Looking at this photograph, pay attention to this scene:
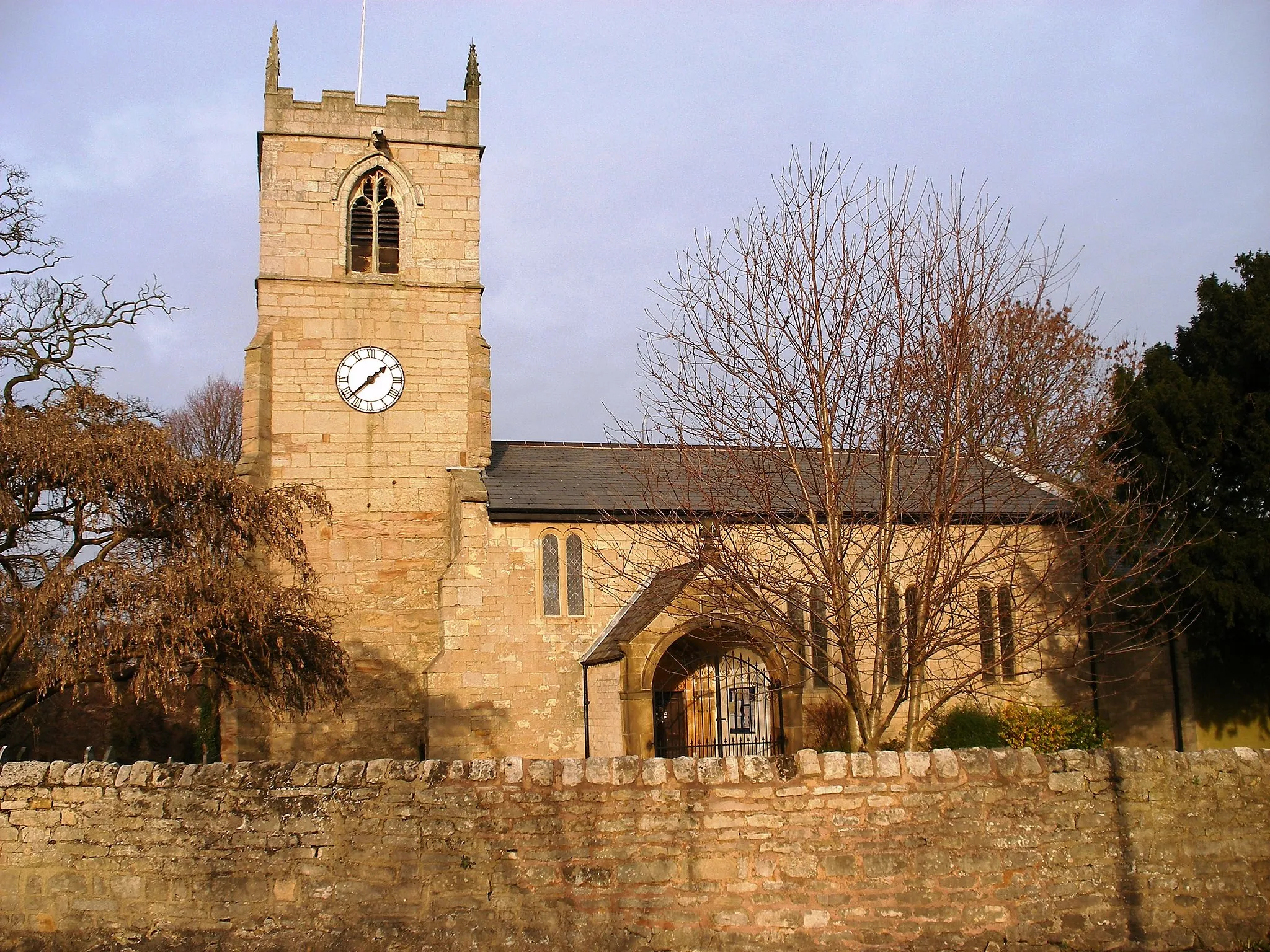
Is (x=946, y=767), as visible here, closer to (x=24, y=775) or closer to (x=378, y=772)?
(x=378, y=772)

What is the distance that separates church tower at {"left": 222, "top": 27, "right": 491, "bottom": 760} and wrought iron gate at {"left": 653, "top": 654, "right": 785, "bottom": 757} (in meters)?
4.38

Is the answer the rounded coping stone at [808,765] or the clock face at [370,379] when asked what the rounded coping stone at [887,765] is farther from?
the clock face at [370,379]

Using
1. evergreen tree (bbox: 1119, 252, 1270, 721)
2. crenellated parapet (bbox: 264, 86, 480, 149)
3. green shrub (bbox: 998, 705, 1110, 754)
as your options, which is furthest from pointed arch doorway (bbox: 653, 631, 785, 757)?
crenellated parapet (bbox: 264, 86, 480, 149)

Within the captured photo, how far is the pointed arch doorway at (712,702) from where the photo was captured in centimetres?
1529

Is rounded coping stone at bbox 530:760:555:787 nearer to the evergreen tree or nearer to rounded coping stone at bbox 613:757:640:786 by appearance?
rounded coping stone at bbox 613:757:640:786

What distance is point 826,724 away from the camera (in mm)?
18266

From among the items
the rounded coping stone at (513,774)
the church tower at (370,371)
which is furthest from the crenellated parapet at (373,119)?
the rounded coping stone at (513,774)

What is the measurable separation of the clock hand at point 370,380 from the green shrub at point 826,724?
997 centimetres

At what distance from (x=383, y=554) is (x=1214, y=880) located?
45.7 feet

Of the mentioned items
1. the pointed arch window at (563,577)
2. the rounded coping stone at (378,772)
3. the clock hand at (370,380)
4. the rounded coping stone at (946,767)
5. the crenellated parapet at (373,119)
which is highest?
the crenellated parapet at (373,119)

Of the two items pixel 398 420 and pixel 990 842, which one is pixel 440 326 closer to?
pixel 398 420

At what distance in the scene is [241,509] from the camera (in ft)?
37.6

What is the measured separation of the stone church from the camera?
17.4 m

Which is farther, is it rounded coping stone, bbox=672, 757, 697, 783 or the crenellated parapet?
the crenellated parapet
